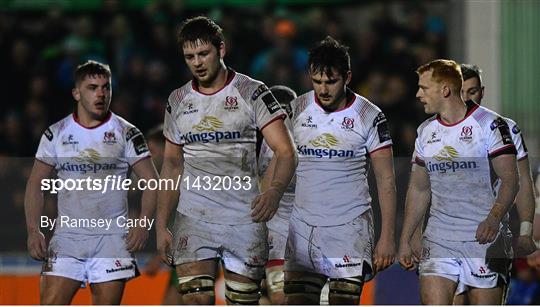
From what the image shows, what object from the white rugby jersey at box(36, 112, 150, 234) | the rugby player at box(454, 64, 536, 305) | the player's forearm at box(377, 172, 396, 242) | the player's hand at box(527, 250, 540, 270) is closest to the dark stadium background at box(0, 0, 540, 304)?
the rugby player at box(454, 64, 536, 305)

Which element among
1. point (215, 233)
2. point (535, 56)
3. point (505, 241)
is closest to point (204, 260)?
point (215, 233)

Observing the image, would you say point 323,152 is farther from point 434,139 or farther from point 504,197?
point 504,197

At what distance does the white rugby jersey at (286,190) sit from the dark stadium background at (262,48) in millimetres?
3152

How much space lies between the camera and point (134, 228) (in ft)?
30.1

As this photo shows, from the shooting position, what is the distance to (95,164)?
917cm

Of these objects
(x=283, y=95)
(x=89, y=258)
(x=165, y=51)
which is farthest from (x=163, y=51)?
(x=89, y=258)

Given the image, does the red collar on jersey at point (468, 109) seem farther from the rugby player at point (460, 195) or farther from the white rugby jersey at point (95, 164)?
the white rugby jersey at point (95, 164)

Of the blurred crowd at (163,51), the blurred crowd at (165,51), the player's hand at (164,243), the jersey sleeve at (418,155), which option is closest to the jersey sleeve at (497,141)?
the jersey sleeve at (418,155)

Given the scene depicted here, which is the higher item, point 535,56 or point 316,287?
point 535,56

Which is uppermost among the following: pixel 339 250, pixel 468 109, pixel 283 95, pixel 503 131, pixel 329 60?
pixel 329 60

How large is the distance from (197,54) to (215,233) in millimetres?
1036

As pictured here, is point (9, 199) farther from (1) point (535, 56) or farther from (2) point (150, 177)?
(1) point (535, 56)

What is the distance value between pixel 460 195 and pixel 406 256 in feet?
1.59

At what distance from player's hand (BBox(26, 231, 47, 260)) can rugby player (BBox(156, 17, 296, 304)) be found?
0.82 m
